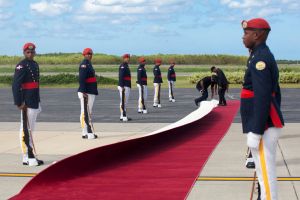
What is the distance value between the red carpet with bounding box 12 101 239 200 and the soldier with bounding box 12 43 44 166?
4.47 feet

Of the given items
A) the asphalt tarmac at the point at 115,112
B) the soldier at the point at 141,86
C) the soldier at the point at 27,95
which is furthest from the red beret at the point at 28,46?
the soldier at the point at 141,86

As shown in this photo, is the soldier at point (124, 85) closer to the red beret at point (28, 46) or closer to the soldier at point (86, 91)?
the soldier at point (86, 91)

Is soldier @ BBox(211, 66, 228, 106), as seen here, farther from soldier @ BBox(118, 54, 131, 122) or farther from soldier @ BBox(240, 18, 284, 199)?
soldier @ BBox(240, 18, 284, 199)

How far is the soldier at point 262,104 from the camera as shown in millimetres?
5613

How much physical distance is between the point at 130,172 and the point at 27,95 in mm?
2475

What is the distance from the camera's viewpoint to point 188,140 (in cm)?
1245

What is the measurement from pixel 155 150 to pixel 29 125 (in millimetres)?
2424

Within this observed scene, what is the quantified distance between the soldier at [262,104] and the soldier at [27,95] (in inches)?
202

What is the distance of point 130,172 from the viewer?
8914 mm

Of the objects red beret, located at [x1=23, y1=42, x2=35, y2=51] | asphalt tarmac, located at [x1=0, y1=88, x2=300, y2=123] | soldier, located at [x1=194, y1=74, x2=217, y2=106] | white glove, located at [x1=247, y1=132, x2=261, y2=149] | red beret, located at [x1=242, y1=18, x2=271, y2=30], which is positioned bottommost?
asphalt tarmac, located at [x1=0, y1=88, x2=300, y2=123]

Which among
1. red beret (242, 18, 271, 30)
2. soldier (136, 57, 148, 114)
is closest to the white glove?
red beret (242, 18, 271, 30)

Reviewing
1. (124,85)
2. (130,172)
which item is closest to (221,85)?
(124,85)

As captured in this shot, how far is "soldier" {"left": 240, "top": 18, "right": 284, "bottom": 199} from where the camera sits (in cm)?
561

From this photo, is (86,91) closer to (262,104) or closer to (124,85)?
(124,85)
